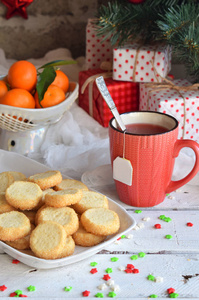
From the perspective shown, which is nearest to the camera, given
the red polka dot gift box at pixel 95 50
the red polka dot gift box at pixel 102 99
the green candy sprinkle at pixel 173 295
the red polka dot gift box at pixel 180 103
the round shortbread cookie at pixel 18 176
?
the green candy sprinkle at pixel 173 295

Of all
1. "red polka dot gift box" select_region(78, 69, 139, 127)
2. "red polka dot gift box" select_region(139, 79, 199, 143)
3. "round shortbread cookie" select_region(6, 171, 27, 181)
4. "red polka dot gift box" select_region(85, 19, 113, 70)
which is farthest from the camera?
"red polka dot gift box" select_region(85, 19, 113, 70)

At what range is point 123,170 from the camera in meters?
0.79

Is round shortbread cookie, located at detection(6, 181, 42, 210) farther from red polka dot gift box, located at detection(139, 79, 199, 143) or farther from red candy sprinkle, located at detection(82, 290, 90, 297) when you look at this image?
red polka dot gift box, located at detection(139, 79, 199, 143)

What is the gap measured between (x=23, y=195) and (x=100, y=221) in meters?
0.14

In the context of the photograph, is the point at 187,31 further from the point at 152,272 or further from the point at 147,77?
the point at 152,272

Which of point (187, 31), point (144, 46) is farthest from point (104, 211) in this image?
point (144, 46)

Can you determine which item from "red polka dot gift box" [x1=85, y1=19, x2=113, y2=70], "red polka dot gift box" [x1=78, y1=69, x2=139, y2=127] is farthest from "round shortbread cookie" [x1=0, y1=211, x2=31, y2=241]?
"red polka dot gift box" [x1=85, y1=19, x2=113, y2=70]

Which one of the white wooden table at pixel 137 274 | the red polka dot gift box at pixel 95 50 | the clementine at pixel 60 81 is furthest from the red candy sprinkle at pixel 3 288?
the red polka dot gift box at pixel 95 50

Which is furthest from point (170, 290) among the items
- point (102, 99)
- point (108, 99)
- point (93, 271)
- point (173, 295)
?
point (102, 99)

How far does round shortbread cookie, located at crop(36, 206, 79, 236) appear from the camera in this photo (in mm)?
660

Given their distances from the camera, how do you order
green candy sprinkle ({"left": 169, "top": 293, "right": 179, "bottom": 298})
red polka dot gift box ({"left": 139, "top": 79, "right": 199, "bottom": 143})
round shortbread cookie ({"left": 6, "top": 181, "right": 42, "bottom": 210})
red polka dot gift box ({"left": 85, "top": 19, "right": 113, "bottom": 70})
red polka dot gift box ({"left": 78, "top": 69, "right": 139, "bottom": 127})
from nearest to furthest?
green candy sprinkle ({"left": 169, "top": 293, "right": 179, "bottom": 298})
round shortbread cookie ({"left": 6, "top": 181, "right": 42, "bottom": 210})
red polka dot gift box ({"left": 139, "top": 79, "right": 199, "bottom": 143})
red polka dot gift box ({"left": 78, "top": 69, "right": 139, "bottom": 127})
red polka dot gift box ({"left": 85, "top": 19, "right": 113, "bottom": 70})

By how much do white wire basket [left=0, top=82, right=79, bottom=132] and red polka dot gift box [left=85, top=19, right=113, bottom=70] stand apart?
0.32m

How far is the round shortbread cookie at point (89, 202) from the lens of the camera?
717 millimetres

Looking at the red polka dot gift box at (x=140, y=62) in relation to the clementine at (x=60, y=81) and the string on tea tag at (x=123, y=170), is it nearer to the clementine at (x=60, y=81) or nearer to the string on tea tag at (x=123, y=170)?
the clementine at (x=60, y=81)
